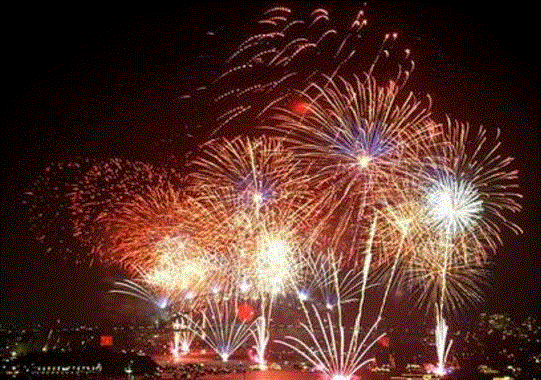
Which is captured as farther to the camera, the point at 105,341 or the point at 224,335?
the point at 224,335

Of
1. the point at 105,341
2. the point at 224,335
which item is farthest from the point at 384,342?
the point at 105,341

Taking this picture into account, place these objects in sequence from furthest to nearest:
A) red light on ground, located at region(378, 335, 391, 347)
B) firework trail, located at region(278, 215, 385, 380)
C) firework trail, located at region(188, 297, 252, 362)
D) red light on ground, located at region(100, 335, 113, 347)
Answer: red light on ground, located at region(378, 335, 391, 347) < red light on ground, located at region(100, 335, 113, 347) < firework trail, located at region(188, 297, 252, 362) < firework trail, located at region(278, 215, 385, 380)

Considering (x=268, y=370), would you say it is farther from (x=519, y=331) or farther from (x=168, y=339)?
(x=519, y=331)

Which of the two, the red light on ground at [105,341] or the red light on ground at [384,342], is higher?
the red light on ground at [105,341]

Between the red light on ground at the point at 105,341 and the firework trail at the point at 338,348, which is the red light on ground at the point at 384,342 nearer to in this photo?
the firework trail at the point at 338,348

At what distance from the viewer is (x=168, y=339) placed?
8938cm

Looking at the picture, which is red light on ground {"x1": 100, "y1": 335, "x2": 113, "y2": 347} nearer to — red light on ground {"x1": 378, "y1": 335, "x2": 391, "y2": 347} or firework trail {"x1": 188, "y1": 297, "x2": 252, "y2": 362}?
firework trail {"x1": 188, "y1": 297, "x2": 252, "y2": 362}

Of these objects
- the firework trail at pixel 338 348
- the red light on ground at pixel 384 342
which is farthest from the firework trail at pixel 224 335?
the red light on ground at pixel 384 342

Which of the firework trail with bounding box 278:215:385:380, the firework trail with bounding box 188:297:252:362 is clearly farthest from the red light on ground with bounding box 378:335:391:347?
the firework trail with bounding box 188:297:252:362

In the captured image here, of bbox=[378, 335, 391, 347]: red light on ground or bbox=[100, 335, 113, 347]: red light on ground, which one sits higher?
bbox=[100, 335, 113, 347]: red light on ground

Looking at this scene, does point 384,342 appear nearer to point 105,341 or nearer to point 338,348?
point 338,348

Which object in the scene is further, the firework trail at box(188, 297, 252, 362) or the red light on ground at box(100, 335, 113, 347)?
the red light on ground at box(100, 335, 113, 347)

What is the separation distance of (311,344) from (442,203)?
7786 cm

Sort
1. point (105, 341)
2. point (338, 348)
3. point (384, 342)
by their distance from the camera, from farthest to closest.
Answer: point (338, 348)
point (384, 342)
point (105, 341)
